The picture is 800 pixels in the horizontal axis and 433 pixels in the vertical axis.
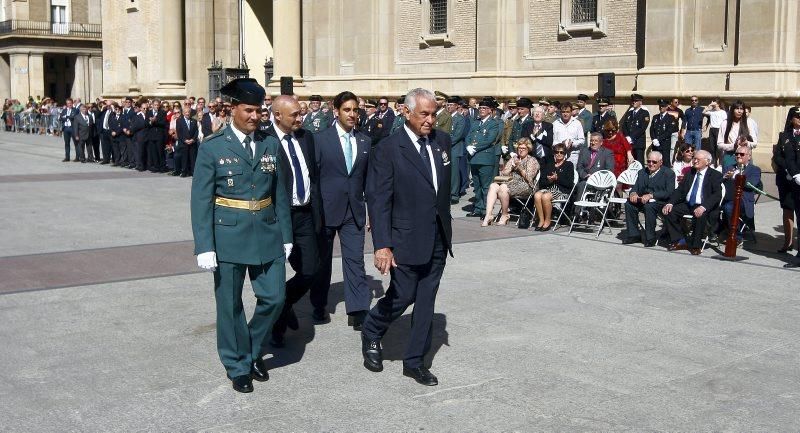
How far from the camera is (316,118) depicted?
22.8 m

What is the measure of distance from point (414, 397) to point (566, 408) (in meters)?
0.98

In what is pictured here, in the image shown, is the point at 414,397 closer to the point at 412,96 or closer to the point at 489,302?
the point at 412,96

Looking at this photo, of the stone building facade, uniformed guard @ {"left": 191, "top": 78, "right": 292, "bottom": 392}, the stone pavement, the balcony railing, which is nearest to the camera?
the stone pavement

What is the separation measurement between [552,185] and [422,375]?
8316 mm

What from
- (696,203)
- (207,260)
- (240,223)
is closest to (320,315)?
(240,223)

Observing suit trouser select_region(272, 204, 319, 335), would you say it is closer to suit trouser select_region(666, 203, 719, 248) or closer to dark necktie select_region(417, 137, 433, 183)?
dark necktie select_region(417, 137, 433, 183)

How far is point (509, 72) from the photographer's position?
2581 centimetres

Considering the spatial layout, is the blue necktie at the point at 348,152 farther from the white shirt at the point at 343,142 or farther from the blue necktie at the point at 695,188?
the blue necktie at the point at 695,188

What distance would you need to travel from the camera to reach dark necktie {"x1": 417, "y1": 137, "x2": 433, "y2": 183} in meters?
6.79

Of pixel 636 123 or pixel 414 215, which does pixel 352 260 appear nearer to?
pixel 414 215

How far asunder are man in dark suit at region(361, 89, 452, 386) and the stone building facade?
6517 centimetres

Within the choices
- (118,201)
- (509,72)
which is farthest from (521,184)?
(509,72)

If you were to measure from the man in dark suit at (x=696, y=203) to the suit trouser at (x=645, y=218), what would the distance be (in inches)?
7.7

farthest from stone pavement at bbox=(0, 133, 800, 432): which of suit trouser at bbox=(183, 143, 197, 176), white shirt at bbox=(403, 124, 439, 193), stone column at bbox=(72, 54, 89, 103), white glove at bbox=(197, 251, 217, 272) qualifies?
stone column at bbox=(72, 54, 89, 103)
